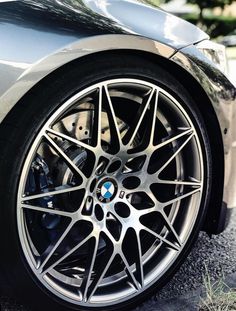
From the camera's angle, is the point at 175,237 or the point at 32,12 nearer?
the point at 32,12

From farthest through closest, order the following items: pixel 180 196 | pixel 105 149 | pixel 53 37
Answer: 1. pixel 180 196
2. pixel 105 149
3. pixel 53 37

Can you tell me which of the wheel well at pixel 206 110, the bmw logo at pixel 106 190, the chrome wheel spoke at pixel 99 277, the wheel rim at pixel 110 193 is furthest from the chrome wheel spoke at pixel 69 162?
the chrome wheel spoke at pixel 99 277

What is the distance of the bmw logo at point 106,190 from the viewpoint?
237 cm

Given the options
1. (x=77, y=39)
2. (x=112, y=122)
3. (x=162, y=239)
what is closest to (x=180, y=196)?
(x=162, y=239)

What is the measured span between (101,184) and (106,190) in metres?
0.04

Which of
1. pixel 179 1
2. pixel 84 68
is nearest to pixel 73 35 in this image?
pixel 84 68

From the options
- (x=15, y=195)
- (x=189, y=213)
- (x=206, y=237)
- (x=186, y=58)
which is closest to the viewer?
Answer: (x=15, y=195)

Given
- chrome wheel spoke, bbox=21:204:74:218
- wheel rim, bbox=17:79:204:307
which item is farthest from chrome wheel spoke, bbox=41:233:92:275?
chrome wheel spoke, bbox=21:204:74:218

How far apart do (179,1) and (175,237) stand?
3728cm

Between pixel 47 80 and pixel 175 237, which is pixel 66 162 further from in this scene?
pixel 175 237

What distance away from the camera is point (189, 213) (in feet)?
8.80

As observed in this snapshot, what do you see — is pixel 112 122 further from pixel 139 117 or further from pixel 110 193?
pixel 110 193

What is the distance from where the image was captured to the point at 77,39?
82.3 inches

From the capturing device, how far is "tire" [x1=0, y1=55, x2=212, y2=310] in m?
2.11
